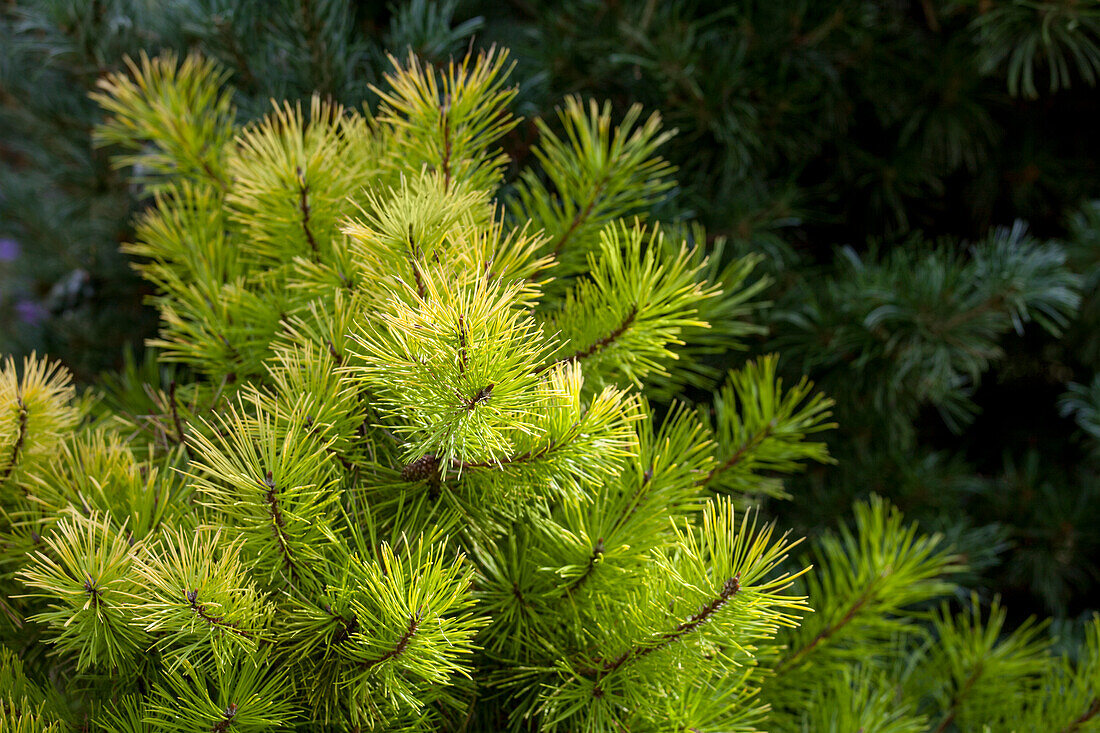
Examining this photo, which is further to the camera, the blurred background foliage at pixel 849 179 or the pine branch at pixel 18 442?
the blurred background foliage at pixel 849 179

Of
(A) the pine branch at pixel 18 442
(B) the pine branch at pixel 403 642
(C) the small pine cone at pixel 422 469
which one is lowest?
(A) the pine branch at pixel 18 442

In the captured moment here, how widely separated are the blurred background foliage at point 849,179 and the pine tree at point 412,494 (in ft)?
0.55

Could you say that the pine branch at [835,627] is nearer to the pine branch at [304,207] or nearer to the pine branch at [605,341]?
the pine branch at [605,341]

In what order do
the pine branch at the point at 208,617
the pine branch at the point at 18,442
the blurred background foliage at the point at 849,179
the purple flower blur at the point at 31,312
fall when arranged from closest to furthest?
the pine branch at the point at 208,617
the pine branch at the point at 18,442
the blurred background foliage at the point at 849,179
the purple flower blur at the point at 31,312

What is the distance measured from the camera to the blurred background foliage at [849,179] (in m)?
0.63

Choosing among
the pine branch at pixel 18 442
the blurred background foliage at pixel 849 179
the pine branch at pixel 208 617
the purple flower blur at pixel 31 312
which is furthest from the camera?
the purple flower blur at pixel 31 312

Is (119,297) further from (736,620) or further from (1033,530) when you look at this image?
(1033,530)

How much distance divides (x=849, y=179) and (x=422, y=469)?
0.63 metres

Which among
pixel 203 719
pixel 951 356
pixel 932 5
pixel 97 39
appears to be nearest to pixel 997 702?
pixel 951 356

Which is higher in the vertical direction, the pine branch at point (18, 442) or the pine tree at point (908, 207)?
the pine tree at point (908, 207)

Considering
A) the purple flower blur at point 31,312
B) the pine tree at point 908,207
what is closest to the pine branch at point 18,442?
the pine tree at point 908,207

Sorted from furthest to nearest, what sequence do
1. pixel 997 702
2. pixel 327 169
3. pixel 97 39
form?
1. pixel 97 39
2. pixel 997 702
3. pixel 327 169

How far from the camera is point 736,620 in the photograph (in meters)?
0.34

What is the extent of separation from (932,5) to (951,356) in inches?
14.0
